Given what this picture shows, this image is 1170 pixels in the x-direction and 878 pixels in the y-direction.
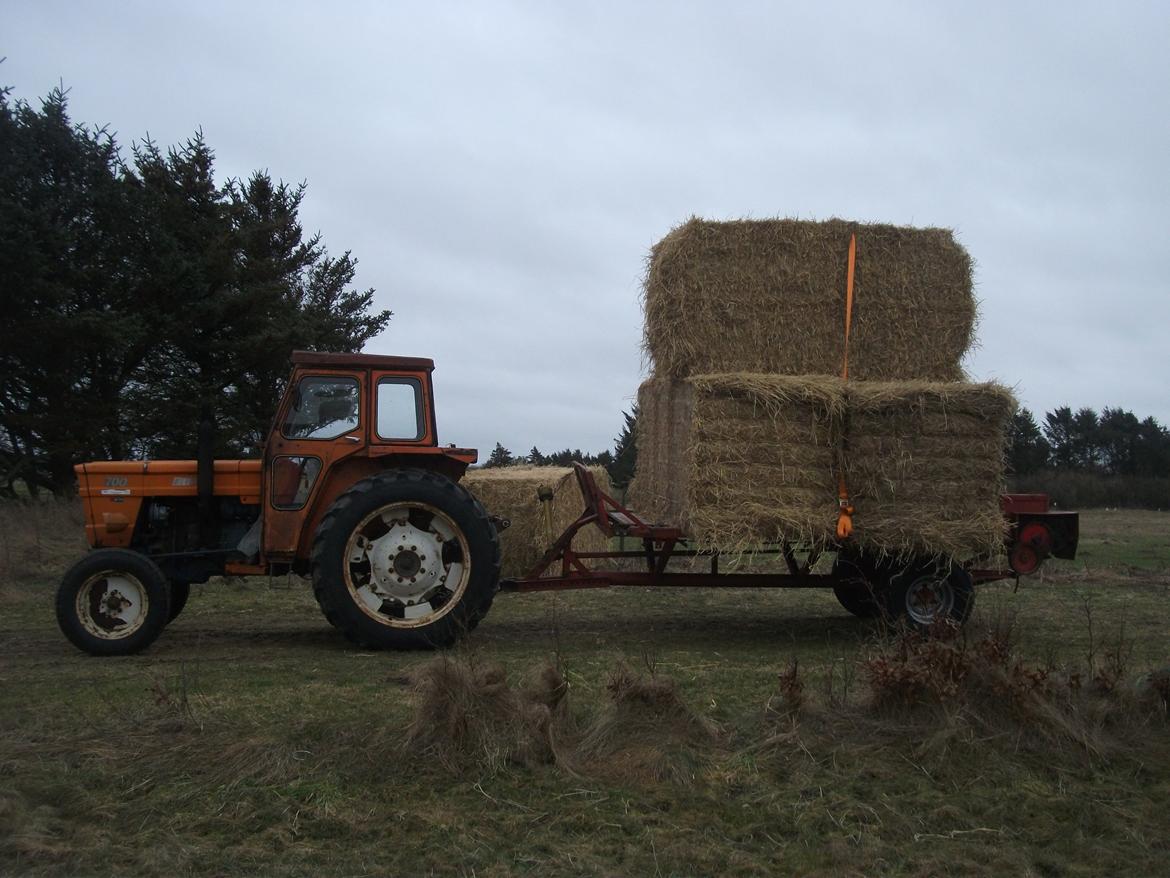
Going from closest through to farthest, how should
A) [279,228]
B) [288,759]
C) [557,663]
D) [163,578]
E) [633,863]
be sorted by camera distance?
[633,863], [288,759], [557,663], [163,578], [279,228]

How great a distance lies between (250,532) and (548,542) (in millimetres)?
5224

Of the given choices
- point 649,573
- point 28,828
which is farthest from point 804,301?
point 28,828

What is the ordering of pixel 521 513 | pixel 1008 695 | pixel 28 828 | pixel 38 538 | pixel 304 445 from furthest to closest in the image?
pixel 38 538 → pixel 521 513 → pixel 304 445 → pixel 1008 695 → pixel 28 828

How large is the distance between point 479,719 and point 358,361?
3962 mm

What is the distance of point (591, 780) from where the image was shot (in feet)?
14.9

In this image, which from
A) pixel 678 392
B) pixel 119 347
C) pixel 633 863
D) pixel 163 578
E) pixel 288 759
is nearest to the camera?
pixel 633 863

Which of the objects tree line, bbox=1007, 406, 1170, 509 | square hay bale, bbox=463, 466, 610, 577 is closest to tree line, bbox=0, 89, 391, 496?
square hay bale, bbox=463, 466, 610, 577

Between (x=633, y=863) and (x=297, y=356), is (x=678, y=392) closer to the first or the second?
(x=297, y=356)

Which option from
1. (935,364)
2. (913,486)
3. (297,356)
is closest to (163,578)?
(297,356)

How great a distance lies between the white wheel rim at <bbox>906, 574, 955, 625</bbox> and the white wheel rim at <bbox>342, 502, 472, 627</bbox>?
11.6 ft

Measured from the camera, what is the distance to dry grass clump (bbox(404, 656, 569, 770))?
4.69 meters

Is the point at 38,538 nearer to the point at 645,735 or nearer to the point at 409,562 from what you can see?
the point at 409,562

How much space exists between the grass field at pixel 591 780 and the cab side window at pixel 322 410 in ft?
6.45

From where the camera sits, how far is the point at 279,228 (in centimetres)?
2827
